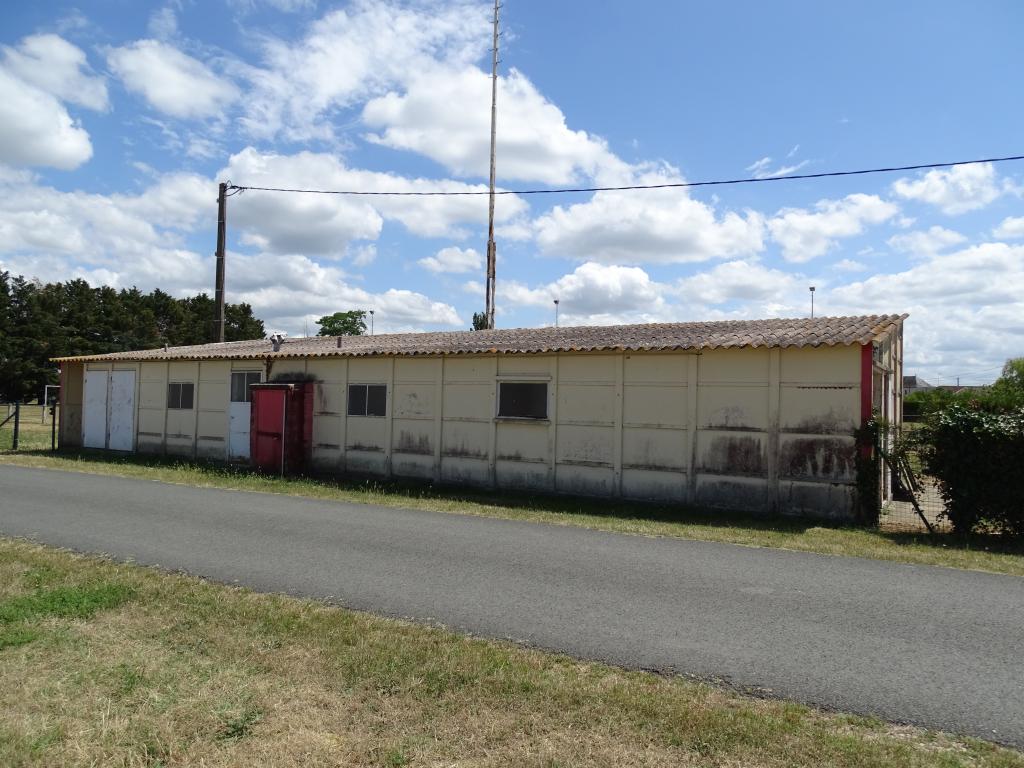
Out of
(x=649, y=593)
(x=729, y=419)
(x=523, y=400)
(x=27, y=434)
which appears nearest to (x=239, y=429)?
(x=523, y=400)

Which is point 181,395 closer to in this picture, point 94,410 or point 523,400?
point 94,410

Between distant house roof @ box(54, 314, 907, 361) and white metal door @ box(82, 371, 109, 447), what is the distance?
241cm

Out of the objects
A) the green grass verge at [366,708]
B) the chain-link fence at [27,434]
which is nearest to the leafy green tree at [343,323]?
the chain-link fence at [27,434]

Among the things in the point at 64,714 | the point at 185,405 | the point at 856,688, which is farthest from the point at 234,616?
the point at 185,405

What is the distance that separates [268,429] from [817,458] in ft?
38.4

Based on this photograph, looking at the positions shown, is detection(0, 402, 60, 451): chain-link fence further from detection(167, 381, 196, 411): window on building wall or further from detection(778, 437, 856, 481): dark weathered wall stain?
detection(778, 437, 856, 481): dark weathered wall stain

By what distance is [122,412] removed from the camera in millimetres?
21438

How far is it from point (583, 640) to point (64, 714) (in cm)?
314

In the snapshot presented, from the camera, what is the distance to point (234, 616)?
5.59m

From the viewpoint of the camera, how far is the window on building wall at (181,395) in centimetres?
1981

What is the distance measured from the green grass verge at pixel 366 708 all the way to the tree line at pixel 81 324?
47983 mm

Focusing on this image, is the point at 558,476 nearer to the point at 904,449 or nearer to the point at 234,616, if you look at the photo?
the point at 904,449

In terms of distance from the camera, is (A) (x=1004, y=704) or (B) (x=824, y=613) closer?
(A) (x=1004, y=704)

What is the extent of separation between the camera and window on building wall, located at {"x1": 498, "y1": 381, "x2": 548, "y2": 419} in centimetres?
1433
